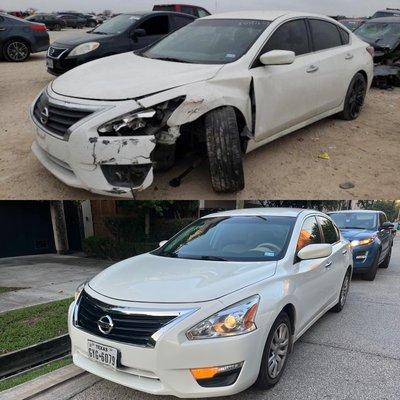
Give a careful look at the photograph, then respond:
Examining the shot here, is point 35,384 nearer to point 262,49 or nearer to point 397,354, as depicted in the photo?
point 397,354

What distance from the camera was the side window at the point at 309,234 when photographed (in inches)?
168

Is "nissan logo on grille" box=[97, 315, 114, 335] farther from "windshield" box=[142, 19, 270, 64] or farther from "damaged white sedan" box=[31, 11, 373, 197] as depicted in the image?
"windshield" box=[142, 19, 270, 64]

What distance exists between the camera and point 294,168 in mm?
6078

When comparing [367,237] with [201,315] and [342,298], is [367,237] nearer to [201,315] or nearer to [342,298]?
[342,298]

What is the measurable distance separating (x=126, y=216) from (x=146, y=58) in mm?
8162

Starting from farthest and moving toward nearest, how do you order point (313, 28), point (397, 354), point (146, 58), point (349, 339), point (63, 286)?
point (63, 286), point (313, 28), point (146, 58), point (349, 339), point (397, 354)

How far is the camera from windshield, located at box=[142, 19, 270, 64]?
5.45 m

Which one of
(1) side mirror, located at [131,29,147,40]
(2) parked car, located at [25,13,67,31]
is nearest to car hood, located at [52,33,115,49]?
(1) side mirror, located at [131,29,147,40]

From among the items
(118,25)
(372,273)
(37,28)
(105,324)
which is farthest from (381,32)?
(105,324)

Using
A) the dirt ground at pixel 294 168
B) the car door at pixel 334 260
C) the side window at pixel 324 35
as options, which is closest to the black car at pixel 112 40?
the dirt ground at pixel 294 168

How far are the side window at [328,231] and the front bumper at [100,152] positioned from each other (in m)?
2.13

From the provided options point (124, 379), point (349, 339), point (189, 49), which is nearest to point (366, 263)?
point (349, 339)

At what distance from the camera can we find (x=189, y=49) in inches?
229

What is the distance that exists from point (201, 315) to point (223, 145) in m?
2.38
